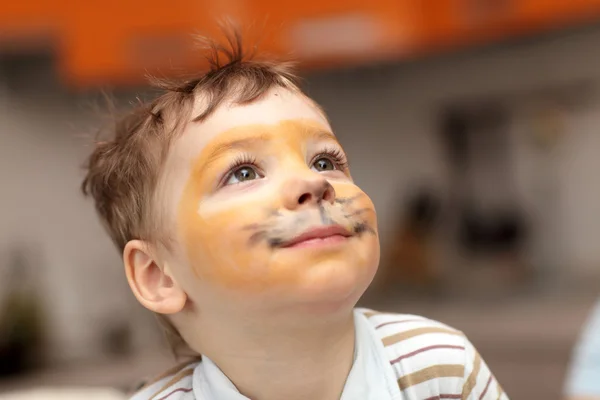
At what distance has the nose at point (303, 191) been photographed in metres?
0.55

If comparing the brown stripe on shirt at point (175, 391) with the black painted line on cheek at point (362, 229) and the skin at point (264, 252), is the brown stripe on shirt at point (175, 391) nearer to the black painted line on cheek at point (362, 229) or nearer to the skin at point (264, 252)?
the skin at point (264, 252)

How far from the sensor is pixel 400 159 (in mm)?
2604

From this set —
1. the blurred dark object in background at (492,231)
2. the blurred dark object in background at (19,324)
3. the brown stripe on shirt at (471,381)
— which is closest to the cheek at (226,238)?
the brown stripe on shirt at (471,381)

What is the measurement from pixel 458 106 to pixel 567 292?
0.72m

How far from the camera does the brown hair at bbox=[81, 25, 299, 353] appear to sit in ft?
2.06

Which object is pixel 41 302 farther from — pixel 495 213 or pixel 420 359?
pixel 420 359

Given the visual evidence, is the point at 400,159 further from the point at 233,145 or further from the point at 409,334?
the point at 233,145

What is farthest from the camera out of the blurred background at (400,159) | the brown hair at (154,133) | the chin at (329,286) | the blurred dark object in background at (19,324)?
the blurred dark object in background at (19,324)

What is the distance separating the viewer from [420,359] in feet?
2.18

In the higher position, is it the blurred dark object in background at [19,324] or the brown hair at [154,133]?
the brown hair at [154,133]

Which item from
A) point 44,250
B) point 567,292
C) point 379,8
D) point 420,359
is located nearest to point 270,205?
point 420,359

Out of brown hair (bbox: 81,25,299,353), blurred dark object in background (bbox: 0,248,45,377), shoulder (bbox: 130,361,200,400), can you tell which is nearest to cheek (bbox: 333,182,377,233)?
brown hair (bbox: 81,25,299,353)

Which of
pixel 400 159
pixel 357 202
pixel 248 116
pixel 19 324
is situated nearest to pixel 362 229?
pixel 357 202

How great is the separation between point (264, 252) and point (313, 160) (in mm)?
110
